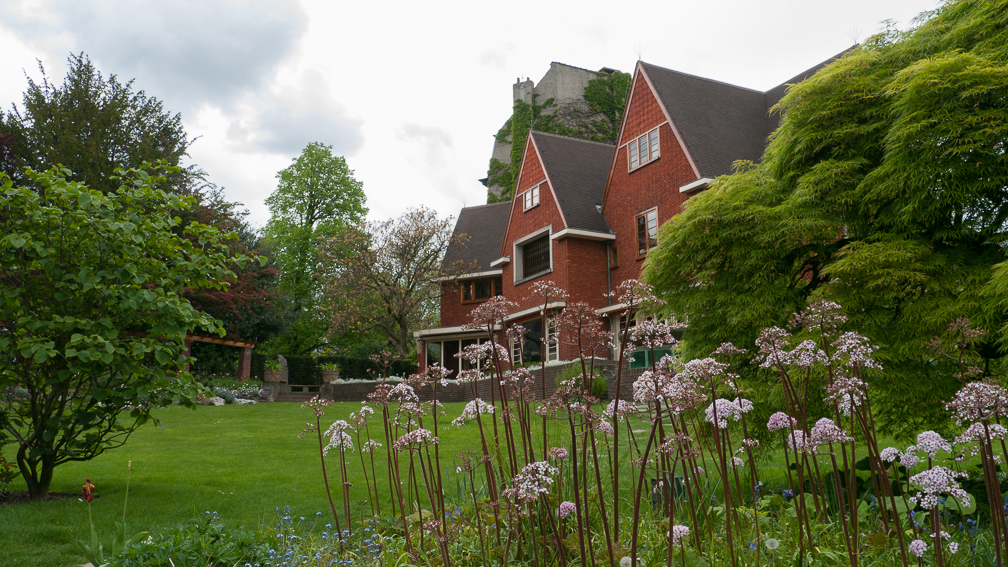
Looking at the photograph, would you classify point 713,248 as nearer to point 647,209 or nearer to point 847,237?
point 847,237

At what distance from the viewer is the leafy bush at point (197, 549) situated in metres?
3.84

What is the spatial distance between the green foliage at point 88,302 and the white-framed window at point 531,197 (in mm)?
18911

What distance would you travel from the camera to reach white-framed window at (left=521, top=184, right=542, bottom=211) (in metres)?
24.9

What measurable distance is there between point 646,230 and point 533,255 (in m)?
5.69

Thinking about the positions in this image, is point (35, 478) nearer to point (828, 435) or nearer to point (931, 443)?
point (828, 435)

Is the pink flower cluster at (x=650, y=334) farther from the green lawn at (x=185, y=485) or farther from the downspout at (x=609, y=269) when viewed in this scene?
the downspout at (x=609, y=269)

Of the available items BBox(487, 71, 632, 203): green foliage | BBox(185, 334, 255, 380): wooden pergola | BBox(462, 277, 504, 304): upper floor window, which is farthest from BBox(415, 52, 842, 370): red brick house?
BBox(185, 334, 255, 380): wooden pergola

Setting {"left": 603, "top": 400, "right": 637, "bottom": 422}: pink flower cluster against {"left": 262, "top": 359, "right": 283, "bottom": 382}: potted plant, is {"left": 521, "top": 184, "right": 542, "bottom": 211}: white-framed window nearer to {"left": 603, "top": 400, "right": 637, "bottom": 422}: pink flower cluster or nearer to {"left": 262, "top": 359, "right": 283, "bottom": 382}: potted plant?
{"left": 262, "top": 359, "right": 283, "bottom": 382}: potted plant

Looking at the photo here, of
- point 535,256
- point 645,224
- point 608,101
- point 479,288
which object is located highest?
point 608,101

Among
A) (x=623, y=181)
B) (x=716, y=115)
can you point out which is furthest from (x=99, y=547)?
(x=716, y=115)

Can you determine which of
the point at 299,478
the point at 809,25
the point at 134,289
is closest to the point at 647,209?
the point at 809,25

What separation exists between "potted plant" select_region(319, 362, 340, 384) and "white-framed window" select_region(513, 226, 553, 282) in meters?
9.75

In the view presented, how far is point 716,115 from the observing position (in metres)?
21.3

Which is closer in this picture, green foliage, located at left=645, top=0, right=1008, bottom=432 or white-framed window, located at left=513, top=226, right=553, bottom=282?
green foliage, located at left=645, top=0, right=1008, bottom=432
